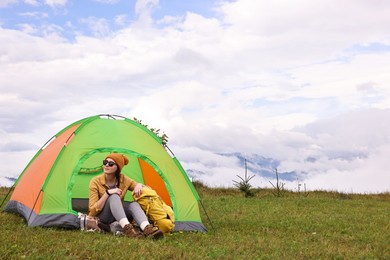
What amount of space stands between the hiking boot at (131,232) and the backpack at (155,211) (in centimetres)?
77

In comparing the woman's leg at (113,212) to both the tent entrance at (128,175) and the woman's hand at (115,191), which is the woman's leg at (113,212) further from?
the tent entrance at (128,175)

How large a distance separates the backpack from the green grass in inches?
11.7

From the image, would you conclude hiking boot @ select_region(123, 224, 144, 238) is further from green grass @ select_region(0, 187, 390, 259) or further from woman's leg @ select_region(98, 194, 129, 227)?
green grass @ select_region(0, 187, 390, 259)

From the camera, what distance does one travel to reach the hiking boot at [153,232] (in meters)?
10.1

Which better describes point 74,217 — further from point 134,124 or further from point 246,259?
point 246,259

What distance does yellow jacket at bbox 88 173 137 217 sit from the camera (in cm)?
1092

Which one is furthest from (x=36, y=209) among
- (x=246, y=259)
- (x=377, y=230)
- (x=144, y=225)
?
(x=377, y=230)

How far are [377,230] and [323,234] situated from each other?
70.5 inches

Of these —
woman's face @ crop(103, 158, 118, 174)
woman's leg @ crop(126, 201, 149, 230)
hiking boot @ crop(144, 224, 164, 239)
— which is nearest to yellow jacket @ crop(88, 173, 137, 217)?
woman's face @ crop(103, 158, 118, 174)

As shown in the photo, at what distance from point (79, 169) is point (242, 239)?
368 cm

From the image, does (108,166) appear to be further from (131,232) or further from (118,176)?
(131,232)

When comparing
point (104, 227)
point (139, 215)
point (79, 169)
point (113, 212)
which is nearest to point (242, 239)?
point (139, 215)

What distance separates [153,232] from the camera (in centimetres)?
1015

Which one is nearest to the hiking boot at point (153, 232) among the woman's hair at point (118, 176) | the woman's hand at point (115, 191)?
the woman's hand at point (115, 191)
